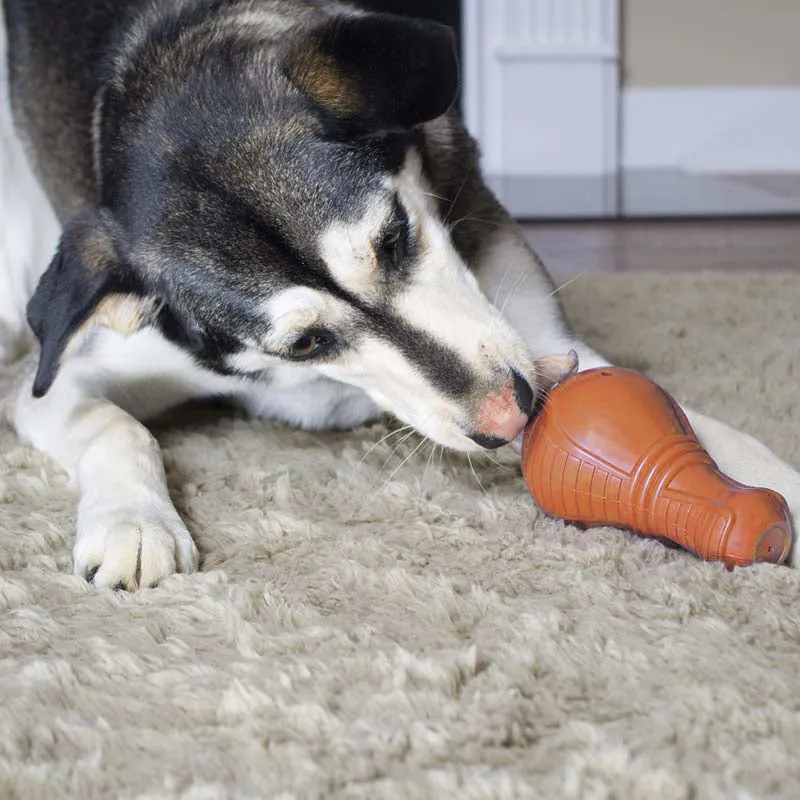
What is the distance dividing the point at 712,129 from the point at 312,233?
17.7ft

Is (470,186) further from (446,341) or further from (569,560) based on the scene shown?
(569,560)

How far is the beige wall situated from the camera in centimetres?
605

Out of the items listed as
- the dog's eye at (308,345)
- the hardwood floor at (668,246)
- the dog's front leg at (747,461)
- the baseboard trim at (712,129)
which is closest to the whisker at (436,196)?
the dog's eye at (308,345)

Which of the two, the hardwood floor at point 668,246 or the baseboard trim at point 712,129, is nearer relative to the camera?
the hardwood floor at point 668,246

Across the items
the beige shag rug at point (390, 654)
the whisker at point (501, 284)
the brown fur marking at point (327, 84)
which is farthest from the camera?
the whisker at point (501, 284)

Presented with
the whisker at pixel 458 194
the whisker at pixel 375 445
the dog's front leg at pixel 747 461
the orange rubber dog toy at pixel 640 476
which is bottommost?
the whisker at pixel 375 445

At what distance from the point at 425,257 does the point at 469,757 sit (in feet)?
2.66

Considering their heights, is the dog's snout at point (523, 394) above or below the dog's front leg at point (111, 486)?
above

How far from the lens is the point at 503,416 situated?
146 cm

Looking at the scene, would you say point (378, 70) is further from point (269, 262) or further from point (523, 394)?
point (523, 394)

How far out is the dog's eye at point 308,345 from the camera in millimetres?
1597

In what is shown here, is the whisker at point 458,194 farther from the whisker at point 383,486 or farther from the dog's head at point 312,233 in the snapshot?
the whisker at point 383,486

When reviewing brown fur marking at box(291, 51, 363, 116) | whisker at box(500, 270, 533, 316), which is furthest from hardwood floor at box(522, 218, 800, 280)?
brown fur marking at box(291, 51, 363, 116)

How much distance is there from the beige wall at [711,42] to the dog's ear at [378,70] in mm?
4931
